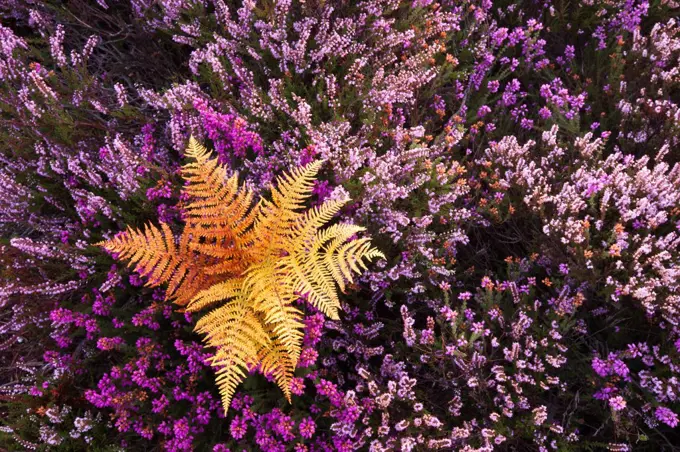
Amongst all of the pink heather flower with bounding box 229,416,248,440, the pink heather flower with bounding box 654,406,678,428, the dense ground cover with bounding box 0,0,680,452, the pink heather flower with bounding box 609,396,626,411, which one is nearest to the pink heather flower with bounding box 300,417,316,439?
the dense ground cover with bounding box 0,0,680,452

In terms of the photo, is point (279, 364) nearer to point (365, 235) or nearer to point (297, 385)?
point (297, 385)

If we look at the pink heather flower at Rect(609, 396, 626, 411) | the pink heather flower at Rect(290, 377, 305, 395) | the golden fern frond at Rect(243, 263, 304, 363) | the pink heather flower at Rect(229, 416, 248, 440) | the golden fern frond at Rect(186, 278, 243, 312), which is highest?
the pink heather flower at Rect(609, 396, 626, 411)

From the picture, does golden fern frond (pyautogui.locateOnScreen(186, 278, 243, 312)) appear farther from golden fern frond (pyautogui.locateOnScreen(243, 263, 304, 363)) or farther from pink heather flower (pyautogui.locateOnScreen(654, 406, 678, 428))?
pink heather flower (pyautogui.locateOnScreen(654, 406, 678, 428))

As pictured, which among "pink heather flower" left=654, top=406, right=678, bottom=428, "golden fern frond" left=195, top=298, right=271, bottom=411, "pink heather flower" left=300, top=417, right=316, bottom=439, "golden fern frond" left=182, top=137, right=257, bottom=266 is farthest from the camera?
"pink heather flower" left=654, top=406, right=678, bottom=428

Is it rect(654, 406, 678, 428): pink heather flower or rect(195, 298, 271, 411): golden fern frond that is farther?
rect(654, 406, 678, 428): pink heather flower

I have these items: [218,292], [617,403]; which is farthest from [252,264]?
[617,403]

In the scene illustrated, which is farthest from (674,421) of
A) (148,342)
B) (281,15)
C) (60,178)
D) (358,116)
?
(60,178)

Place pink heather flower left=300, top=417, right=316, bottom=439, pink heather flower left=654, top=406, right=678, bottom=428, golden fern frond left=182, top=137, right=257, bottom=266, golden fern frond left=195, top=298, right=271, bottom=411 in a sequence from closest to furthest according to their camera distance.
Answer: golden fern frond left=195, top=298, right=271, bottom=411, golden fern frond left=182, top=137, right=257, bottom=266, pink heather flower left=300, top=417, right=316, bottom=439, pink heather flower left=654, top=406, right=678, bottom=428
